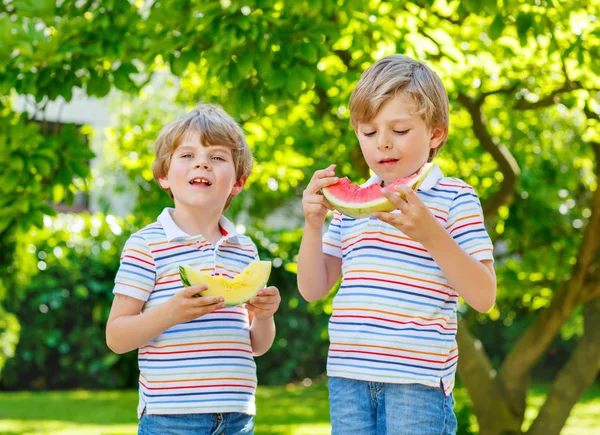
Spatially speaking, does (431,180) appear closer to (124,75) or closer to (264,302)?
(264,302)

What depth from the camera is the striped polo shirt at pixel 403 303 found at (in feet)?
8.45

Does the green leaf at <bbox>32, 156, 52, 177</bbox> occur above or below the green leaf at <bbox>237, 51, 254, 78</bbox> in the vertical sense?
below

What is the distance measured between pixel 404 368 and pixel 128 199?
1581 centimetres

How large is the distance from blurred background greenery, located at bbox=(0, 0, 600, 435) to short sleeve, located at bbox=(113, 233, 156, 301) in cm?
151

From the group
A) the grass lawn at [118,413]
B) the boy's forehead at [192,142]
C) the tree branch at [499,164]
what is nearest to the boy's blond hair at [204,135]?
the boy's forehead at [192,142]

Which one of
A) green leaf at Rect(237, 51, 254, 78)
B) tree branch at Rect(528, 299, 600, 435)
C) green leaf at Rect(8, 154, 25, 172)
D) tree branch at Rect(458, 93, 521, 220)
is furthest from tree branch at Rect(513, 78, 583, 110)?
green leaf at Rect(8, 154, 25, 172)

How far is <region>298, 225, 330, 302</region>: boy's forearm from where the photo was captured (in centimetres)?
272

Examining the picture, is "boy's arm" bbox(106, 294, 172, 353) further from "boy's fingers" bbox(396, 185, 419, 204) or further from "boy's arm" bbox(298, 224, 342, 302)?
"boy's fingers" bbox(396, 185, 419, 204)

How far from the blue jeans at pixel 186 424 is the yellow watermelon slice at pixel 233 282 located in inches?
16.0

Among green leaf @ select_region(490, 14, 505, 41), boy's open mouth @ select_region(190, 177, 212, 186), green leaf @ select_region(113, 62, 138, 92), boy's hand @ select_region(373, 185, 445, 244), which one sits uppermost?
green leaf @ select_region(490, 14, 505, 41)

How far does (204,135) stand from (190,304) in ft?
2.06

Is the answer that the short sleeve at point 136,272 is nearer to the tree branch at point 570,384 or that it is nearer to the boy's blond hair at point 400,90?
the boy's blond hair at point 400,90

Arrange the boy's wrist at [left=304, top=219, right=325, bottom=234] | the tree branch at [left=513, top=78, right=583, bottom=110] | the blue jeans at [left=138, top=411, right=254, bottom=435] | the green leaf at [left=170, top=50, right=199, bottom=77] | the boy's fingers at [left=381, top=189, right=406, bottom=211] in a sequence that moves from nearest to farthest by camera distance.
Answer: the boy's fingers at [left=381, top=189, right=406, bottom=211] → the boy's wrist at [left=304, top=219, right=325, bottom=234] → the blue jeans at [left=138, top=411, right=254, bottom=435] → the green leaf at [left=170, top=50, right=199, bottom=77] → the tree branch at [left=513, top=78, right=583, bottom=110]

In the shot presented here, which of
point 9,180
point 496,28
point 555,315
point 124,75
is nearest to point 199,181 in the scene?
point 124,75
